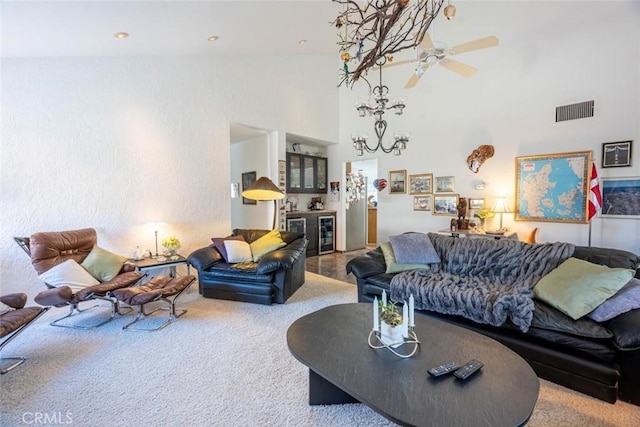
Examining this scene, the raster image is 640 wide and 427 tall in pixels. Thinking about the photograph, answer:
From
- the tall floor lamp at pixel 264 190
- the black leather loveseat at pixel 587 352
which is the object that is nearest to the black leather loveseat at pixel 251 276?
the tall floor lamp at pixel 264 190

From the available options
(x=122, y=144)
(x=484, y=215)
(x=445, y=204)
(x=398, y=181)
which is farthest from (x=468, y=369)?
(x=398, y=181)

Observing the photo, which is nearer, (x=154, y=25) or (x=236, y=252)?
(x=154, y=25)

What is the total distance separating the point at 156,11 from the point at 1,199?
2.65 metres

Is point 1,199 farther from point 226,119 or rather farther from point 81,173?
point 226,119

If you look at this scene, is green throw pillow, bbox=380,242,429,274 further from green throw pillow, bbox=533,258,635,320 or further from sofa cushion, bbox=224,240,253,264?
sofa cushion, bbox=224,240,253,264

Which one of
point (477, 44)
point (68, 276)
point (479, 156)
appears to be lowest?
point (68, 276)

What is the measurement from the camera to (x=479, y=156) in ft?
16.4

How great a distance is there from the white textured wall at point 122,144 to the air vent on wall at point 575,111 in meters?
4.49

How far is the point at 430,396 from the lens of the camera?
1370 mm

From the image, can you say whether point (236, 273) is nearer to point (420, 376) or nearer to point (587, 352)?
point (420, 376)

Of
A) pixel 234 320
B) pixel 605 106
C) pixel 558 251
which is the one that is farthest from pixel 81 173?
pixel 605 106

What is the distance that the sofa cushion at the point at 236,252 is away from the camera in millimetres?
4020

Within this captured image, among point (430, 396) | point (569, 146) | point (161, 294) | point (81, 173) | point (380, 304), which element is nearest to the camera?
point (430, 396)

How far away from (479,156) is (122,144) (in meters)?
5.29
